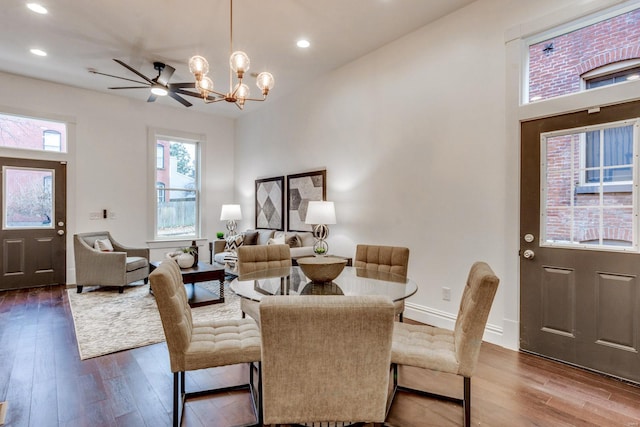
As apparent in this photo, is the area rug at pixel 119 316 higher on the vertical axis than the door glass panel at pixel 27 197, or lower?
lower

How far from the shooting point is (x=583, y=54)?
2.59m

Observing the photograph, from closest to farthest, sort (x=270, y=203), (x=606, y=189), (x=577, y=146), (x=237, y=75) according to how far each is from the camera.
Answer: (x=606, y=189), (x=577, y=146), (x=237, y=75), (x=270, y=203)

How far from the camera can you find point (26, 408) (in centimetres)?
202

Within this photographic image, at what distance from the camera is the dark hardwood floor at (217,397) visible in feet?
6.25

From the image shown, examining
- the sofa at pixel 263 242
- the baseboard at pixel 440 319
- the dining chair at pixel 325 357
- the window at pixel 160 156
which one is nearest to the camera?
the dining chair at pixel 325 357

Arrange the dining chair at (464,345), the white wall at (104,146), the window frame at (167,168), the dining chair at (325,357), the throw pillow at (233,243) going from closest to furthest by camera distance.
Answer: the dining chair at (325,357) → the dining chair at (464,345) → the white wall at (104,146) → the throw pillow at (233,243) → the window frame at (167,168)

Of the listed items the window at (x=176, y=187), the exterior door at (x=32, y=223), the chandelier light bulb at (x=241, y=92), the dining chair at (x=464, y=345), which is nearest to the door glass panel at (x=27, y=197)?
the exterior door at (x=32, y=223)

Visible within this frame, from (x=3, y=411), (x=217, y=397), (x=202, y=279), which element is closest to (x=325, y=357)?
(x=217, y=397)

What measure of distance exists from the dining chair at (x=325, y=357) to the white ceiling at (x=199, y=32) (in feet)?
9.97

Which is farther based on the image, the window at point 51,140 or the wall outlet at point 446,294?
the window at point 51,140

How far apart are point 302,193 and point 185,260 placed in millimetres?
1984

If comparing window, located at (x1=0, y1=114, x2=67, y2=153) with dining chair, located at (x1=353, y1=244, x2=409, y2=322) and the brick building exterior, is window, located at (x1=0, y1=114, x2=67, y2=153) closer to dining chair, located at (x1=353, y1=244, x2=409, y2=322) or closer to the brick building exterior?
dining chair, located at (x1=353, y1=244, x2=409, y2=322)

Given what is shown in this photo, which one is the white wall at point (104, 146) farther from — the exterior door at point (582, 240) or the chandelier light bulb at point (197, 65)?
the exterior door at point (582, 240)

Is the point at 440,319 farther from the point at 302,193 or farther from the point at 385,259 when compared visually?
the point at 302,193
